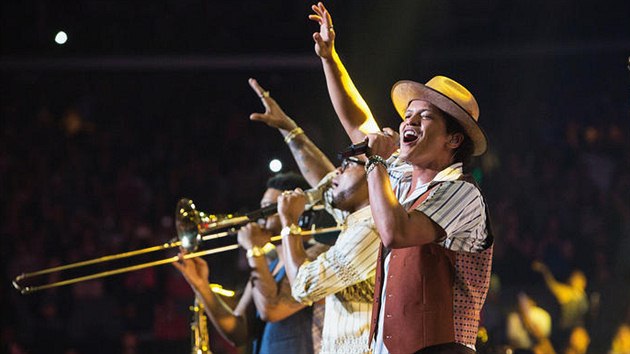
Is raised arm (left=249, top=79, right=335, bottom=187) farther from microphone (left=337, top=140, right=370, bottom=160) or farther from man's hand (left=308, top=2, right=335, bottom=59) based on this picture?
microphone (left=337, top=140, right=370, bottom=160)

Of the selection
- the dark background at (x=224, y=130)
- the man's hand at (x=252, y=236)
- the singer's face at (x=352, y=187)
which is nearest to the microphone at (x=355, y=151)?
the singer's face at (x=352, y=187)

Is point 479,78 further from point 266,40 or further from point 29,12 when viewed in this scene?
point 29,12

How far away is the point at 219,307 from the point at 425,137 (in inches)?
94.0

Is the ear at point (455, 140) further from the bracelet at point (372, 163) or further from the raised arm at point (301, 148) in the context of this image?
the raised arm at point (301, 148)

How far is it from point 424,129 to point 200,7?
26.7 ft

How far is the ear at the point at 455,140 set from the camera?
3594mm

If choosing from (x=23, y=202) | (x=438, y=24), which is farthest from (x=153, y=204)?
(x=438, y=24)

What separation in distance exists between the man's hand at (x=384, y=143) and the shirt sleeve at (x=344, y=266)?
313mm

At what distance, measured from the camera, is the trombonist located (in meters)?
5.06

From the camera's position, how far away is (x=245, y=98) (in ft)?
38.2

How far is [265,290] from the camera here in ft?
16.6

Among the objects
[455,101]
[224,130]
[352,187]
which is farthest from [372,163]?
[224,130]

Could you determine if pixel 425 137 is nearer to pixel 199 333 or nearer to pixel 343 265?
pixel 343 265

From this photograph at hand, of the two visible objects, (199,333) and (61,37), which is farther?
(61,37)
